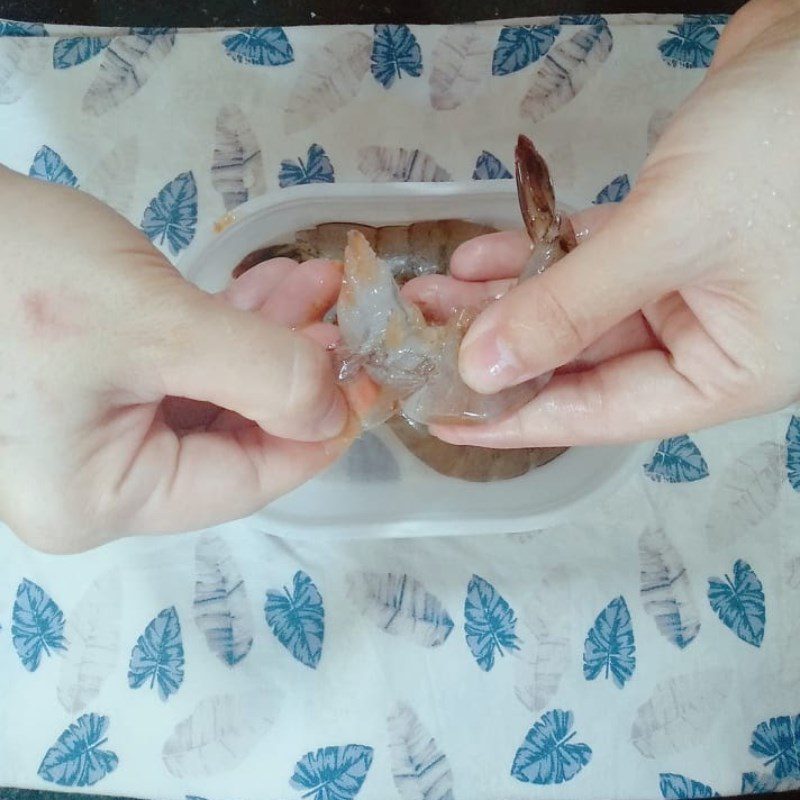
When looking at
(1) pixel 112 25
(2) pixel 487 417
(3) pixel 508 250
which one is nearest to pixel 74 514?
(2) pixel 487 417

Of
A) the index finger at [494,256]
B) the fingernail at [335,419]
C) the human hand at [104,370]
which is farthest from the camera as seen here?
the index finger at [494,256]

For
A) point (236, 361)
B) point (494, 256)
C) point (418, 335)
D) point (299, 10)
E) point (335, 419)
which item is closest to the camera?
point (236, 361)

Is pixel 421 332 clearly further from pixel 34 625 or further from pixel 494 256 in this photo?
pixel 34 625

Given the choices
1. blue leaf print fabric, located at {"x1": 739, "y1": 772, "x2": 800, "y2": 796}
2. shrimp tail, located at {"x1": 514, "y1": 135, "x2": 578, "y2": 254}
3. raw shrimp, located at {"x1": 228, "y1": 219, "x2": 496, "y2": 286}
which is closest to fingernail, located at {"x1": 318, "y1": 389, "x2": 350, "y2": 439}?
shrimp tail, located at {"x1": 514, "y1": 135, "x2": 578, "y2": 254}

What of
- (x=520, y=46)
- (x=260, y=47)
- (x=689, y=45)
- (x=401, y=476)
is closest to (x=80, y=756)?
(x=401, y=476)

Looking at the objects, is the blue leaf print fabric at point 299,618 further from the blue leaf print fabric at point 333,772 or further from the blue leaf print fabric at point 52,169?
the blue leaf print fabric at point 52,169

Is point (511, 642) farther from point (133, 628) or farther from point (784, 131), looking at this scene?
point (784, 131)

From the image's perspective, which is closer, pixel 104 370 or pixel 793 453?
pixel 104 370

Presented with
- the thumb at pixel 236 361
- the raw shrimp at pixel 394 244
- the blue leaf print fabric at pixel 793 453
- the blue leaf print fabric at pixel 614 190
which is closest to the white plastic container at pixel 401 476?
the raw shrimp at pixel 394 244
